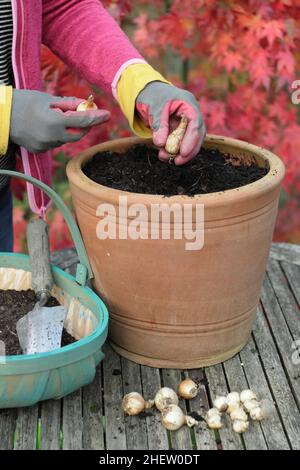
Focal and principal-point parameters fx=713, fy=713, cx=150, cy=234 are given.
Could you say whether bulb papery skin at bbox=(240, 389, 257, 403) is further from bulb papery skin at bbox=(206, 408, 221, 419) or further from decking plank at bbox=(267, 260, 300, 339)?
decking plank at bbox=(267, 260, 300, 339)

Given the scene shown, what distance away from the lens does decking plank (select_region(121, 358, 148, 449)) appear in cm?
108

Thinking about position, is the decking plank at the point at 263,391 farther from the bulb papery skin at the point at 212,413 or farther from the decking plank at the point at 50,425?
the decking plank at the point at 50,425

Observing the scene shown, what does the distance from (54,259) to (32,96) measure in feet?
1.91

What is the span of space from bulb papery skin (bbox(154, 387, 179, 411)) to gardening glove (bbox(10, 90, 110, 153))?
45 centimetres

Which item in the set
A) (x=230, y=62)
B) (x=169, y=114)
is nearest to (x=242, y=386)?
(x=169, y=114)

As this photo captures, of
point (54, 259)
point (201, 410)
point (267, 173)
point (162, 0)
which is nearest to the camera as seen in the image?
point (201, 410)

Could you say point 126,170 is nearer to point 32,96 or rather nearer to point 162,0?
point 32,96

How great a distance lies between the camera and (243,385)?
123 cm

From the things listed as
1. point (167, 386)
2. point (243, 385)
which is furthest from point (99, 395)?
point (243, 385)

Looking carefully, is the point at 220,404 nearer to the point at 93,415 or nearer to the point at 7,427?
the point at 93,415

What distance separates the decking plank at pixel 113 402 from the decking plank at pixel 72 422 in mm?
42

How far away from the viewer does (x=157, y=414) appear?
1.15 meters

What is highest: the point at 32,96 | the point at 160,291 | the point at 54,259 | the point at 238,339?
the point at 32,96

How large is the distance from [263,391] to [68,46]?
78 cm
